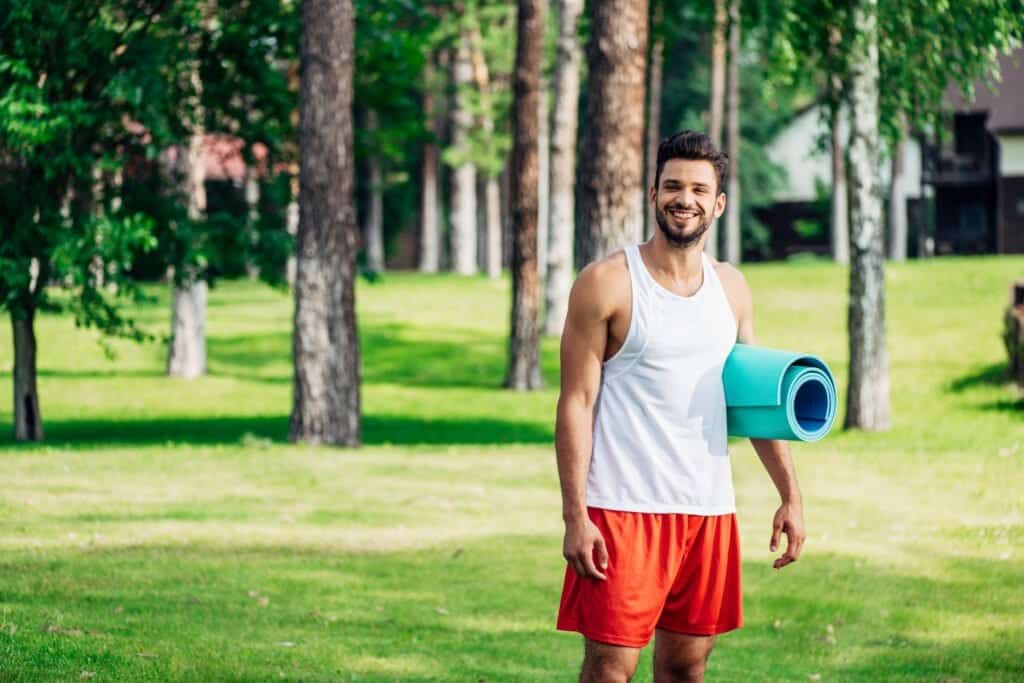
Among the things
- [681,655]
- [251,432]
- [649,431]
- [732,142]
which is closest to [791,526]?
[681,655]

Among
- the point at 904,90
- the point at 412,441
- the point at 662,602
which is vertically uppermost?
the point at 904,90

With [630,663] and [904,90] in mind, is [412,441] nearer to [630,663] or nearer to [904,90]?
[904,90]

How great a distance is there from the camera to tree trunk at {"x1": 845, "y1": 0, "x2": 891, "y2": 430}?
19812 mm

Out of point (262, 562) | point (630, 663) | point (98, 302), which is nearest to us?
point (630, 663)

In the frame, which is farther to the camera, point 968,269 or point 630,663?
point 968,269

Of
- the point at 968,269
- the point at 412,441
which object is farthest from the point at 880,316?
the point at 968,269

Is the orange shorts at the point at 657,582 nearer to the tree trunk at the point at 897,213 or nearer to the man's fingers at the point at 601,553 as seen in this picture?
the man's fingers at the point at 601,553

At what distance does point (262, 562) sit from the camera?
11.4 metres

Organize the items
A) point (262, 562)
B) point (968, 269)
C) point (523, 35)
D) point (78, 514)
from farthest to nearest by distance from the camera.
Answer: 1. point (968, 269)
2. point (523, 35)
3. point (78, 514)
4. point (262, 562)

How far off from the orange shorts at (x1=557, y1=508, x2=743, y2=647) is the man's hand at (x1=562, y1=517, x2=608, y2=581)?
6 centimetres

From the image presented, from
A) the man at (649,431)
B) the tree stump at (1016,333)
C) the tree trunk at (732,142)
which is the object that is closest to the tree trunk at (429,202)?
the tree trunk at (732,142)

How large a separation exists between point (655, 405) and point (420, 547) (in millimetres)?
7236

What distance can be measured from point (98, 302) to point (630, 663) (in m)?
14.9

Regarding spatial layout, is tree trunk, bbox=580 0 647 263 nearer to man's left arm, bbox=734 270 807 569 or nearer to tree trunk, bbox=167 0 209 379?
tree trunk, bbox=167 0 209 379
